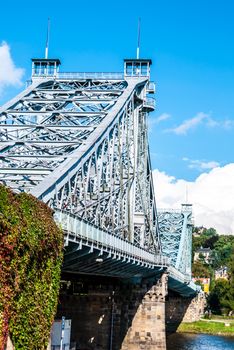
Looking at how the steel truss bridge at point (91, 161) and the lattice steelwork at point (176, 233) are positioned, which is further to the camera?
the lattice steelwork at point (176, 233)

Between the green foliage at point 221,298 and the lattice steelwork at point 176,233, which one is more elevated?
the lattice steelwork at point 176,233

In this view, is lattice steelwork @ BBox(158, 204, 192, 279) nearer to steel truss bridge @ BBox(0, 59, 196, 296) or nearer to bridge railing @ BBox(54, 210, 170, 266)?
steel truss bridge @ BBox(0, 59, 196, 296)

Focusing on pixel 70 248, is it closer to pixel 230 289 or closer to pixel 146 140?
pixel 146 140

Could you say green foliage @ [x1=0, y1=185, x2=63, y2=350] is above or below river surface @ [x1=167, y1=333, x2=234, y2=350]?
above

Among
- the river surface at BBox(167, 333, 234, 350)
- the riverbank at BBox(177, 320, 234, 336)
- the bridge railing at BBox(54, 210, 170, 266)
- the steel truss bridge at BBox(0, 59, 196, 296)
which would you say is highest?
the steel truss bridge at BBox(0, 59, 196, 296)

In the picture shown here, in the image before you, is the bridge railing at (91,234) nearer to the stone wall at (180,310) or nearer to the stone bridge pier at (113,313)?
the stone bridge pier at (113,313)

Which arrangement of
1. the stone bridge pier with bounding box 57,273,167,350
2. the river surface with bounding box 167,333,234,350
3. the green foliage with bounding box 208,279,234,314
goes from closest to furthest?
the stone bridge pier with bounding box 57,273,167,350
the river surface with bounding box 167,333,234,350
the green foliage with bounding box 208,279,234,314

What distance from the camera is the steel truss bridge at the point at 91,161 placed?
36.8 meters

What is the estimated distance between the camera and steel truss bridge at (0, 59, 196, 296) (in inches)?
1447

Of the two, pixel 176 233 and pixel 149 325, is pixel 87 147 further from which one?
pixel 176 233

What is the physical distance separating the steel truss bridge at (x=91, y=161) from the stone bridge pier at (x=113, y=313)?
3196 mm

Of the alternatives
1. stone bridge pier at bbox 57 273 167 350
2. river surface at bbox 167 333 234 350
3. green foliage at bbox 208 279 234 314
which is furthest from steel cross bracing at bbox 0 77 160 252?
green foliage at bbox 208 279 234 314

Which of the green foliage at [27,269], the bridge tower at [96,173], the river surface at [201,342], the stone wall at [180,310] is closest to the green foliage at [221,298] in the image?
the stone wall at [180,310]

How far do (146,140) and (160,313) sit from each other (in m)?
21.5
